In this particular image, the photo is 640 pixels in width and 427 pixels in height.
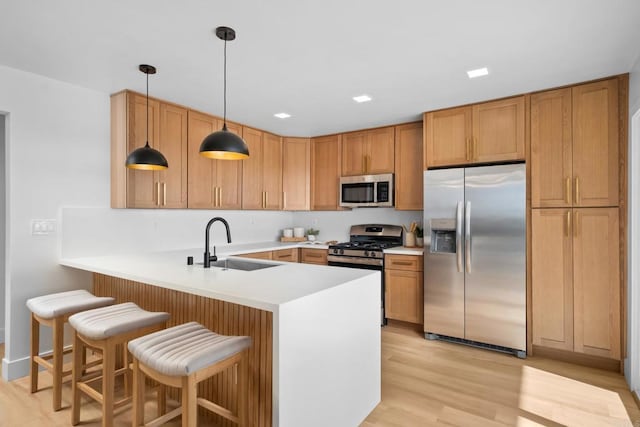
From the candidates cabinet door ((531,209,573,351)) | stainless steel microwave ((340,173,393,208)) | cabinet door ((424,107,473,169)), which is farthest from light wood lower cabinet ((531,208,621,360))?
stainless steel microwave ((340,173,393,208))

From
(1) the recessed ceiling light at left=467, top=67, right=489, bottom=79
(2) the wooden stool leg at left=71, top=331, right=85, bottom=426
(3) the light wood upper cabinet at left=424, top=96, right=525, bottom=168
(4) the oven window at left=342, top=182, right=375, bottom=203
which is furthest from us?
(4) the oven window at left=342, top=182, right=375, bottom=203

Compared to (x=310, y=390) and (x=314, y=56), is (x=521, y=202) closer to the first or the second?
(x=314, y=56)

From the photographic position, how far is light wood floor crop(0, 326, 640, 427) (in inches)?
84.9

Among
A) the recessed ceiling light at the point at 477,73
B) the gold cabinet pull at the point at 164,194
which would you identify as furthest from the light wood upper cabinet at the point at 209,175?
the recessed ceiling light at the point at 477,73

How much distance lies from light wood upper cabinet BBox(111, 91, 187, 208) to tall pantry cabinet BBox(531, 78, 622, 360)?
3361mm

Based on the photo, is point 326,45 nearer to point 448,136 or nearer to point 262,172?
point 448,136

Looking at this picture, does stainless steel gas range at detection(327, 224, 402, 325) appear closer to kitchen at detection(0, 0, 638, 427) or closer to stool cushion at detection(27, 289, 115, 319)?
kitchen at detection(0, 0, 638, 427)

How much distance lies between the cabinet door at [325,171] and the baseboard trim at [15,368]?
3343 millimetres

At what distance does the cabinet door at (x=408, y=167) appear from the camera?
4.05m

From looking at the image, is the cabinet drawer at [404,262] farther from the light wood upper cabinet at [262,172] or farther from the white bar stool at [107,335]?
the white bar stool at [107,335]

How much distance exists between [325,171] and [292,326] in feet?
11.2

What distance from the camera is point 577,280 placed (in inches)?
115

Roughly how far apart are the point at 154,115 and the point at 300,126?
→ 1698 millimetres

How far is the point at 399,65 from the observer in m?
2.58
